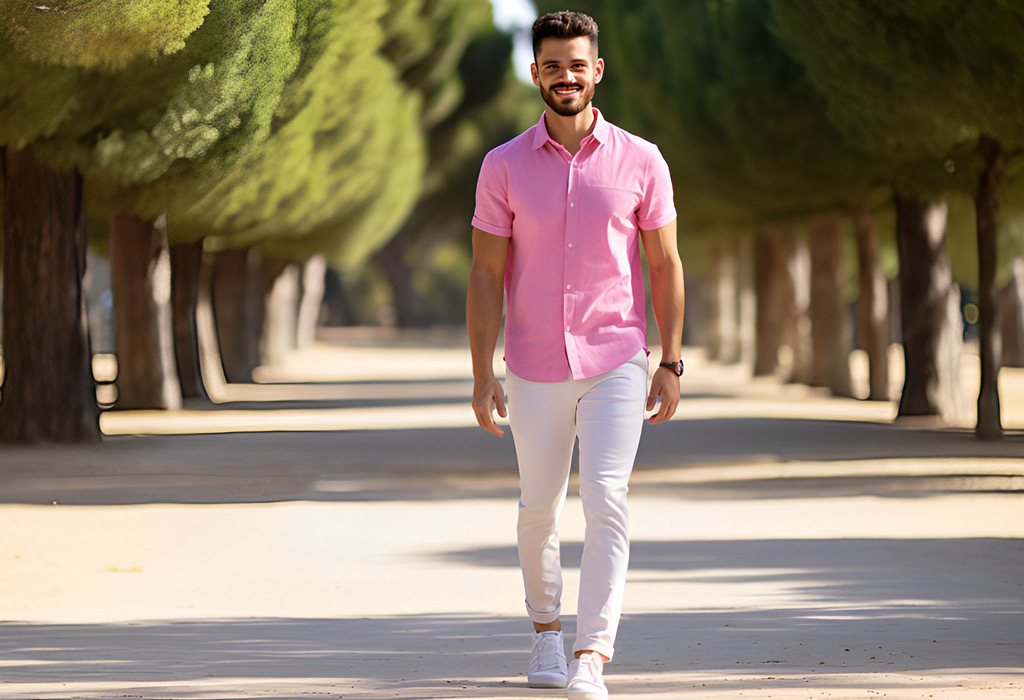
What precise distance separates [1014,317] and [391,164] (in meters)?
15.6

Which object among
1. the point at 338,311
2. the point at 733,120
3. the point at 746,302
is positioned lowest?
the point at 338,311

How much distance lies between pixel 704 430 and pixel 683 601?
14004mm

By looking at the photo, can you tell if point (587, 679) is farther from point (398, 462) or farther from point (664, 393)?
point (398, 462)

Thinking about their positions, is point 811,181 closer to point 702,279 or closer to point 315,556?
point 315,556

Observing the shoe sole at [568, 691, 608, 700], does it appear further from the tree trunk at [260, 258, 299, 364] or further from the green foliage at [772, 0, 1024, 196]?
the tree trunk at [260, 258, 299, 364]

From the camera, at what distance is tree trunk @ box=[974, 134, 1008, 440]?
1877 centimetres

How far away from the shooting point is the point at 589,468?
18.0 ft

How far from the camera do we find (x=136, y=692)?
5660 millimetres

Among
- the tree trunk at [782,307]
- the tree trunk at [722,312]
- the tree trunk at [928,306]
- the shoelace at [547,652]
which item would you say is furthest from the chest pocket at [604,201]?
the tree trunk at [722,312]

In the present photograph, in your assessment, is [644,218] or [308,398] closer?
[644,218]

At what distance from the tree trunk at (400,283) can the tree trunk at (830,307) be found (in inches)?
1537

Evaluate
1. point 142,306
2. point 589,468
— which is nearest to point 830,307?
point 142,306

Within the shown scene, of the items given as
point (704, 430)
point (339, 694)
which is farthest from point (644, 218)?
point (704, 430)

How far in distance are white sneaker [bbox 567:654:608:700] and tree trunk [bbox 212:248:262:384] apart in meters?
26.5
